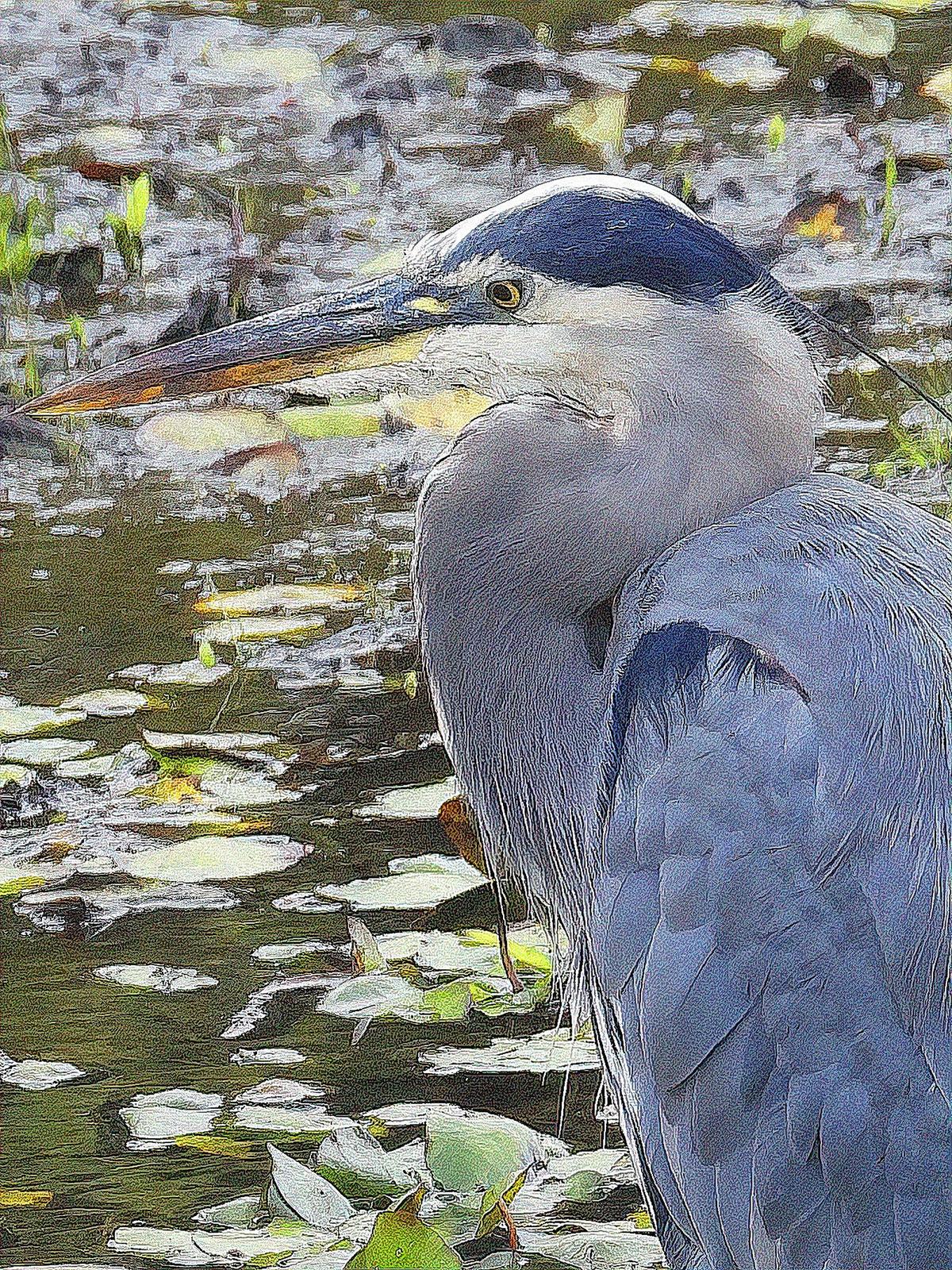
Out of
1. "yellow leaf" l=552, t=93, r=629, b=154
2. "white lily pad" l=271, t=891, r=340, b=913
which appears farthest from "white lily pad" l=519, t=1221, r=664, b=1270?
"yellow leaf" l=552, t=93, r=629, b=154

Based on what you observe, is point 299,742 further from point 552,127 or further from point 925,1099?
point 552,127

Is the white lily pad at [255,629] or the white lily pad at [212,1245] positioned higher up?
the white lily pad at [255,629]

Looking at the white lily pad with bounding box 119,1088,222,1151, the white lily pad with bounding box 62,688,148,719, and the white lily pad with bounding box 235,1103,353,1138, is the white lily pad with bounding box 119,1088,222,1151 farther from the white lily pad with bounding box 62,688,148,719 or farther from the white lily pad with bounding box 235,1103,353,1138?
the white lily pad with bounding box 62,688,148,719

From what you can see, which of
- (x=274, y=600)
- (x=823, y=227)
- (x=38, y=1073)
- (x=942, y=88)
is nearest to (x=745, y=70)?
(x=942, y=88)

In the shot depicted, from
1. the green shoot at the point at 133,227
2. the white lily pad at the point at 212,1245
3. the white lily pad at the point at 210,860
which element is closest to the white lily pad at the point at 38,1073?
the white lily pad at the point at 212,1245

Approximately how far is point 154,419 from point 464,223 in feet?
8.22

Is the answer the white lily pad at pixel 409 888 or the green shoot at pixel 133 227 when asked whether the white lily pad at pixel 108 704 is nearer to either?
the white lily pad at pixel 409 888

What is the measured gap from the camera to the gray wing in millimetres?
2367

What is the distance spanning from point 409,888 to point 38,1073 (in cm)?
69

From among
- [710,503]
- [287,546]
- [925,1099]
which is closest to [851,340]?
[710,503]

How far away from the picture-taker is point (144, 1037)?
3266 mm

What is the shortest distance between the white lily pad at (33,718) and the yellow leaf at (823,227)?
125 inches

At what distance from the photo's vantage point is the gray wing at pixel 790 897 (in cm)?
237

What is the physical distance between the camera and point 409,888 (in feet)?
11.6
